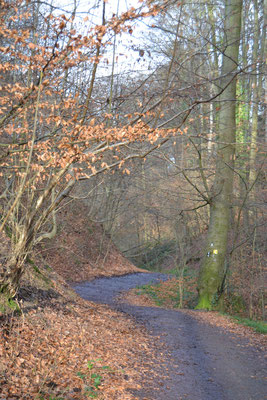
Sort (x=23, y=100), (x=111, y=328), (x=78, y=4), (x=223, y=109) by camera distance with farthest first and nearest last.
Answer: (x=223, y=109), (x=111, y=328), (x=78, y=4), (x=23, y=100)

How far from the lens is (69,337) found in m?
6.14

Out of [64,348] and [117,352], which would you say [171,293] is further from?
[64,348]

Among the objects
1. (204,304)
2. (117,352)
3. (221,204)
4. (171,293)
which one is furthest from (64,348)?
(171,293)

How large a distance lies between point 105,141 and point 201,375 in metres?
3.77

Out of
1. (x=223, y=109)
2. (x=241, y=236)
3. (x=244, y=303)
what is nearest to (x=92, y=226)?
(x=241, y=236)

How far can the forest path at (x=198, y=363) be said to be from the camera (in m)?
5.18

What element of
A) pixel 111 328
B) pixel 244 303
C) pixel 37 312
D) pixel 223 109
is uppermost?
pixel 223 109

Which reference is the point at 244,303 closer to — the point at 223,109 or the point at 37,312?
the point at 223,109

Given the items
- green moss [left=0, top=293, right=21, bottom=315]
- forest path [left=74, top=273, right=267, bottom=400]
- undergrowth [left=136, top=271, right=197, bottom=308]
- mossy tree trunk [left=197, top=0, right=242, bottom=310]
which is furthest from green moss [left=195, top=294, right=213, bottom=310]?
green moss [left=0, top=293, right=21, bottom=315]

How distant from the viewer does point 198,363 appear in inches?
253

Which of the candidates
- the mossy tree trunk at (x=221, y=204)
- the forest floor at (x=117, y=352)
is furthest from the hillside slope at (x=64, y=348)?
the mossy tree trunk at (x=221, y=204)

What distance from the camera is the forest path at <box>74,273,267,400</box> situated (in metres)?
5.18

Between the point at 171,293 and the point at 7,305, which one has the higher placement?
the point at 7,305

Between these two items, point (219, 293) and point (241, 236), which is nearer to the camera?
point (219, 293)
